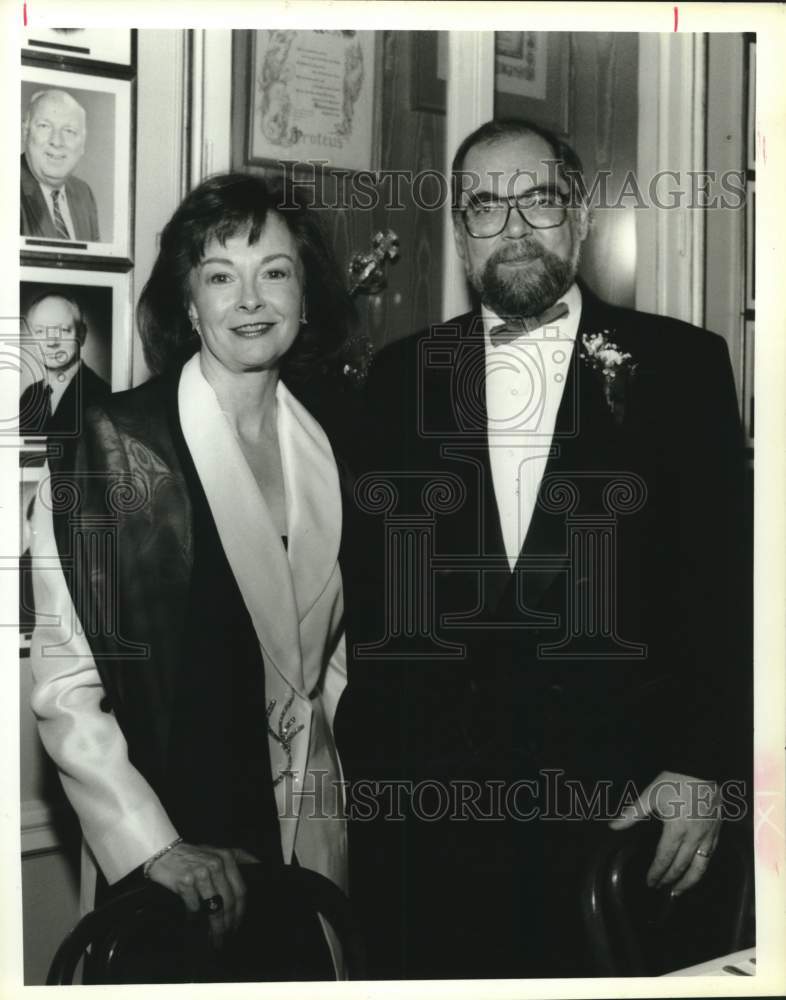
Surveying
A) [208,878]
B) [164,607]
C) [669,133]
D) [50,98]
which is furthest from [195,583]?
[669,133]

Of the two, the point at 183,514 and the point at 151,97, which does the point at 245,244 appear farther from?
the point at 183,514

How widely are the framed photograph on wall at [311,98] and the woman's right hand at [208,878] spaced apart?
3.45ft

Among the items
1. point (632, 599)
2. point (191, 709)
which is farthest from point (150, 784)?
point (632, 599)

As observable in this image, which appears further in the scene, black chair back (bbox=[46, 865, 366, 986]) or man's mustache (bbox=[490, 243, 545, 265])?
man's mustache (bbox=[490, 243, 545, 265])

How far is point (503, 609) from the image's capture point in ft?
5.75

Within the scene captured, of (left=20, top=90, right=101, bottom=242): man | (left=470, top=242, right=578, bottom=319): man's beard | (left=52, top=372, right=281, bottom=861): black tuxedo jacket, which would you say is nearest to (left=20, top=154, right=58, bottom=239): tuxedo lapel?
(left=20, top=90, right=101, bottom=242): man

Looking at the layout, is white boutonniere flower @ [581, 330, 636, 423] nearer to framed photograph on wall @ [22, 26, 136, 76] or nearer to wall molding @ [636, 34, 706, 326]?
wall molding @ [636, 34, 706, 326]

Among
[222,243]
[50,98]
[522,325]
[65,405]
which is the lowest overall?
[65,405]

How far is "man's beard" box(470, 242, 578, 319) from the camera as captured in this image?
5.78ft

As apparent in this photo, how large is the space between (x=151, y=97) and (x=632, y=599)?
107 centimetres

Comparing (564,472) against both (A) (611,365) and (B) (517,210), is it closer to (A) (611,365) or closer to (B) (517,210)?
(A) (611,365)

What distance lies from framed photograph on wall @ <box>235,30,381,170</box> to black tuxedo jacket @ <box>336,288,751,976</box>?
0.32m

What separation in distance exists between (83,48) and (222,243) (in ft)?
1.18

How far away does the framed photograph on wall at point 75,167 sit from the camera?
168 centimetres
